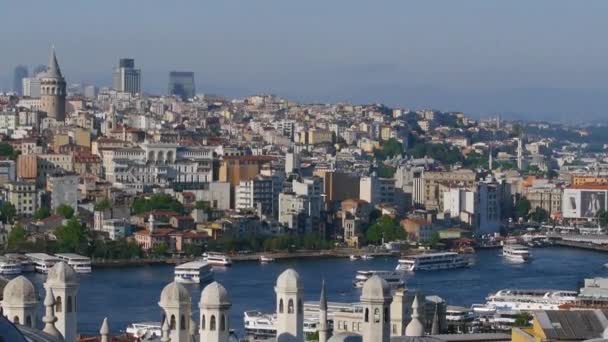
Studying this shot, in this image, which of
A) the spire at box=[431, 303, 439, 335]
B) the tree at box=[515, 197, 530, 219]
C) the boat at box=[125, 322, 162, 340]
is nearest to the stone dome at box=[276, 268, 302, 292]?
the spire at box=[431, 303, 439, 335]

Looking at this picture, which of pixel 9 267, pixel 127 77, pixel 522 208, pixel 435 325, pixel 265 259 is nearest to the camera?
pixel 435 325

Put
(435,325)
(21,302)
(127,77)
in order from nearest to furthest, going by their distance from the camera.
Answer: (21,302)
(435,325)
(127,77)

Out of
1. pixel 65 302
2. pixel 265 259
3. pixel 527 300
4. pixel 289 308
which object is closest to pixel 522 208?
pixel 265 259

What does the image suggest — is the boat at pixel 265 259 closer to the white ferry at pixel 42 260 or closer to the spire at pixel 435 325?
the white ferry at pixel 42 260

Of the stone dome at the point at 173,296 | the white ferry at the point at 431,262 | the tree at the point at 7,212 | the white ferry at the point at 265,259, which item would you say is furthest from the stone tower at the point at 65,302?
the tree at the point at 7,212

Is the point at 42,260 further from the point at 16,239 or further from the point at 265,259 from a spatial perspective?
the point at 265,259

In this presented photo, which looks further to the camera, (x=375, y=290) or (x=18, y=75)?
(x=18, y=75)

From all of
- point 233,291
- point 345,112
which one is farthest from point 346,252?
point 345,112

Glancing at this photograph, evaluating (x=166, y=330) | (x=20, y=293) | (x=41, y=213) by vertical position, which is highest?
(x=20, y=293)
